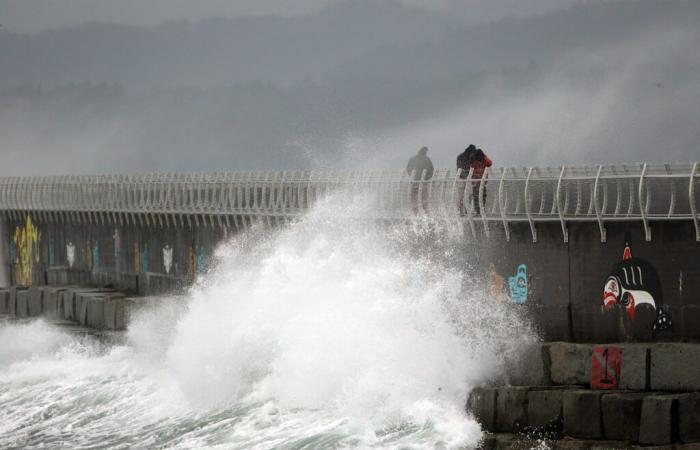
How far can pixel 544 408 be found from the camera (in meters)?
18.5

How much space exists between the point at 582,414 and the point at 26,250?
96.0 ft

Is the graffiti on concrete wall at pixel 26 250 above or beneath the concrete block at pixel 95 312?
above

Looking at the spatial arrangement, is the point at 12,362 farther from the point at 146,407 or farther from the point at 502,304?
the point at 502,304

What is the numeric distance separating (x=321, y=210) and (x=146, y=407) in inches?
197

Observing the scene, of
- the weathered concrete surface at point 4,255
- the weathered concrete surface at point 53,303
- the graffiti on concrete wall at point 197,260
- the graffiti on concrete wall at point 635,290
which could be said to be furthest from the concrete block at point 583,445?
the weathered concrete surface at point 4,255

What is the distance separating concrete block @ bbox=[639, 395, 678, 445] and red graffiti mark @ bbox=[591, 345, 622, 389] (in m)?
1.22

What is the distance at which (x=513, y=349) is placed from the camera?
67.5 feet

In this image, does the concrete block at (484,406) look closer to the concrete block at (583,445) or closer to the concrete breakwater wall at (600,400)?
the concrete breakwater wall at (600,400)

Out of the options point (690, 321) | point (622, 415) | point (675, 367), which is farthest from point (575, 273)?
point (622, 415)

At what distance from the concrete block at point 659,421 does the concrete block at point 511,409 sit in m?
1.89

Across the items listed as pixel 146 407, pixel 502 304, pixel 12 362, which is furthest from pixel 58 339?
pixel 502 304

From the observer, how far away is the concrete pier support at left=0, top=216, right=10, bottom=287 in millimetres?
45719

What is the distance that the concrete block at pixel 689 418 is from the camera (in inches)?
667

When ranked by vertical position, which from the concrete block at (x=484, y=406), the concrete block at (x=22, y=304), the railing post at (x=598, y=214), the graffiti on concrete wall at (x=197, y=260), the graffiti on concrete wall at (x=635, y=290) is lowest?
the concrete block at (x=484, y=406)
